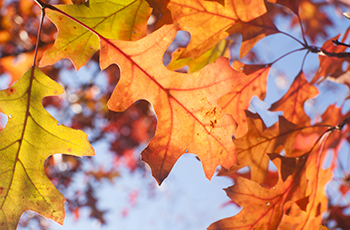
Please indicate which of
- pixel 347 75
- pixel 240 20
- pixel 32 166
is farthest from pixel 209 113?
pixel 347 75

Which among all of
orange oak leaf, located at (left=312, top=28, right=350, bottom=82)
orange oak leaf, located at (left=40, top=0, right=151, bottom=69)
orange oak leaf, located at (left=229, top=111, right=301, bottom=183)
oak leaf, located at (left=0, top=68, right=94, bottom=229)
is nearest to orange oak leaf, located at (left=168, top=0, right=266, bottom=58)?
orange oak leaf, located at (left=40, top=0, right=151, bottom=69)

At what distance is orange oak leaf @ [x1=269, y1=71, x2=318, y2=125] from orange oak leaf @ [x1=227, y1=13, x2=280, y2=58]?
0.41m

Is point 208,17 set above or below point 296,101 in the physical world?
above

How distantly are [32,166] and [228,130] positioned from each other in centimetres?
75

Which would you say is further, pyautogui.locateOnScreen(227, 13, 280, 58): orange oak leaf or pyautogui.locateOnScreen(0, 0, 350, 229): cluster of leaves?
pyautogui.locateOnScreen(227, 13, 280, 58): orange oak leaf

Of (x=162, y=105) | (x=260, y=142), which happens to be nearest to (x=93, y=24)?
(x=162, y=105)

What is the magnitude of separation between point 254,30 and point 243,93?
0.34 m

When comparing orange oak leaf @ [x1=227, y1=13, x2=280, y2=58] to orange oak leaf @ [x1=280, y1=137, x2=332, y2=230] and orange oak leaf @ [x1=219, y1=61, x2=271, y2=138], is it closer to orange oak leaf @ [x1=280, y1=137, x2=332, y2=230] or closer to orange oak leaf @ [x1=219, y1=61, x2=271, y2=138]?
orange oak leaf @ [x1=219, y1=61, x2=271, y2=138]

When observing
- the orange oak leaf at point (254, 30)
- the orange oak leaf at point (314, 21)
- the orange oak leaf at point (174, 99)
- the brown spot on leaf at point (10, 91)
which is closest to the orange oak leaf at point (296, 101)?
the orange oak leaf at point (254, 30)

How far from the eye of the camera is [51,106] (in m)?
2.95

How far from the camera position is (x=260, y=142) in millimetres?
1228

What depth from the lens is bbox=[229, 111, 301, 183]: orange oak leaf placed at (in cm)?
119

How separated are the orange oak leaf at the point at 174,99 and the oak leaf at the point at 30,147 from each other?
0.81 ft

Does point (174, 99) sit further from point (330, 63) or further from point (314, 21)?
point (314, 21)
